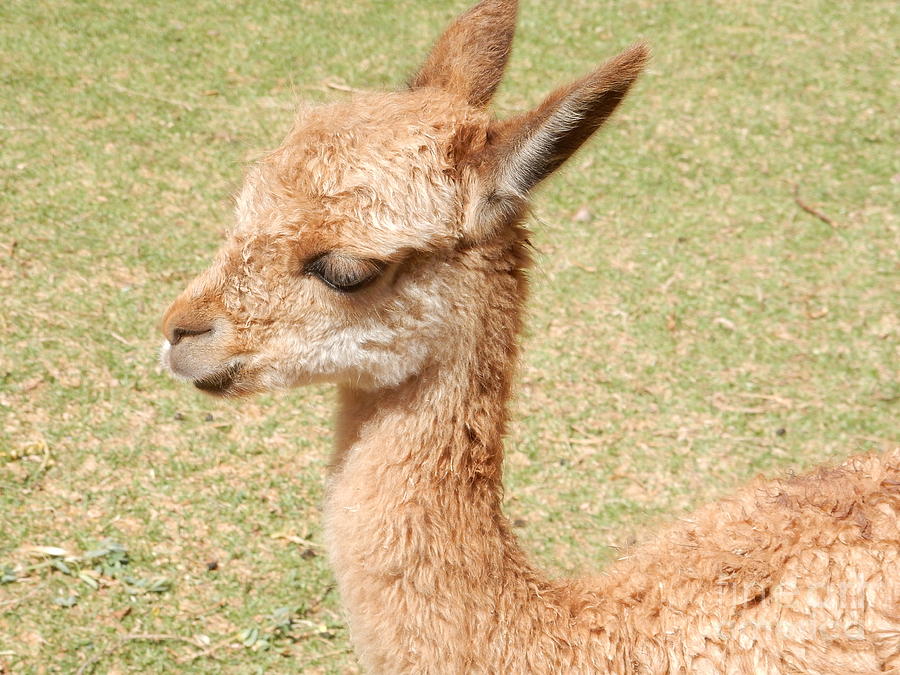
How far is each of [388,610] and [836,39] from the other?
713cm

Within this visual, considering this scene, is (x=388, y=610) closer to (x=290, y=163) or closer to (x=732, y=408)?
(x=290, y=163)

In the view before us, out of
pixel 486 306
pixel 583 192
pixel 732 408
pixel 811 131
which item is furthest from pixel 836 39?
pixel 486 306

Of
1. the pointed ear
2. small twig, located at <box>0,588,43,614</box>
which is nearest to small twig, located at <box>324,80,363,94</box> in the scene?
the pointed ear

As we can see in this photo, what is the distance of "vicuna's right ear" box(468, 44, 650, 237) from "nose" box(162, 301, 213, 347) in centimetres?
67

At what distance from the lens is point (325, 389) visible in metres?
4.41

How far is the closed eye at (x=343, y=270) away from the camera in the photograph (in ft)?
6.86

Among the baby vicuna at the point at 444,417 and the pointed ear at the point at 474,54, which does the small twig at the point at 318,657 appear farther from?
the pointed ear at the point at 474,54

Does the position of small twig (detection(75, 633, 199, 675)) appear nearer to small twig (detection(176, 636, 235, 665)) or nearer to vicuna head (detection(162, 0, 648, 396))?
small twig (detection(176, 636, 235, 665))

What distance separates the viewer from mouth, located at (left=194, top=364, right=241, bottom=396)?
2254mm

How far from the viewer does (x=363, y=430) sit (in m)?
2.22

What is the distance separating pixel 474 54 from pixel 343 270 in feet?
2.83

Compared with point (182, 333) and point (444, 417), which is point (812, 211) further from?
point (182, 333)

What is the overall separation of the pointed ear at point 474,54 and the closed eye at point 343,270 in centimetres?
66

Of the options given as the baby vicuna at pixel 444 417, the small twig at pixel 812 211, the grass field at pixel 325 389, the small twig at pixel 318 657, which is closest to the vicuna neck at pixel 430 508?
the baby vicuna at pixel 444 417
